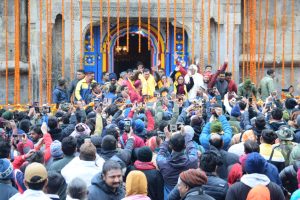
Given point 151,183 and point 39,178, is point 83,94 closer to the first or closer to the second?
point 151,183

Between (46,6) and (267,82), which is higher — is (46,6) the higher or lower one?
the higher one

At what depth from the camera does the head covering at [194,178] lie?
25.8 ft

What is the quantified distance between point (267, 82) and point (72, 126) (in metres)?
8.23

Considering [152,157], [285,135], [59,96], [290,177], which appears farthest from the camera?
[59,96]

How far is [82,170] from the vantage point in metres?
9.04

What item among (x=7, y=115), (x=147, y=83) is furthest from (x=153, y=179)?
(x=147, y=83)

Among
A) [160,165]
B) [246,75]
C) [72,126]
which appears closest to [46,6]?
[246,75]

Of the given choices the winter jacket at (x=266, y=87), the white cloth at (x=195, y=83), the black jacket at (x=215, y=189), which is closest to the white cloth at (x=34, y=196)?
the black jacket at (x=215, y=189)

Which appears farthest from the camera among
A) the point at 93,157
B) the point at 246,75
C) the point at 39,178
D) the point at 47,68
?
the point at 246,75

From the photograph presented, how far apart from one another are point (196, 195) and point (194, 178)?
201mm

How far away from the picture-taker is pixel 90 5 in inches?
856

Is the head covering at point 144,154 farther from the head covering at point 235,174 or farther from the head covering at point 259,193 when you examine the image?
the head covering at point 259,193

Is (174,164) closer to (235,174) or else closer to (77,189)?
(235,174)

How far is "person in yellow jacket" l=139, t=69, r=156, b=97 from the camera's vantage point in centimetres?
1969
